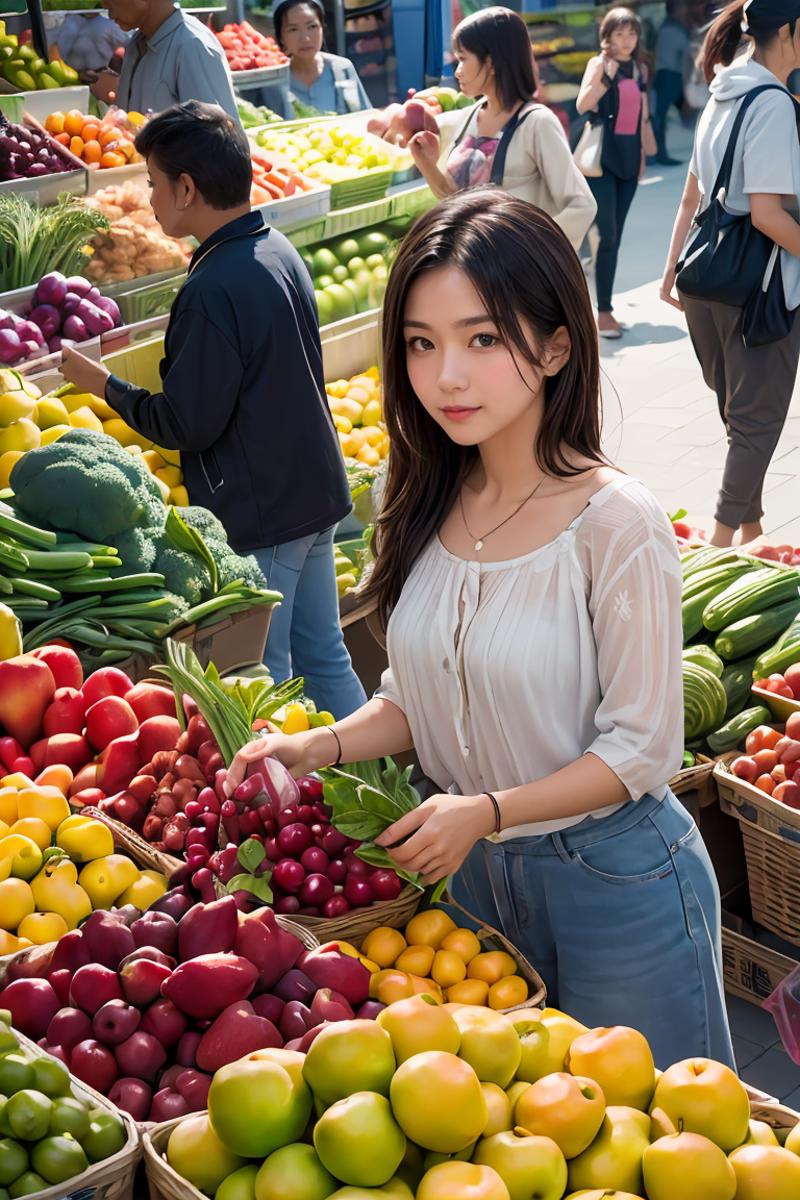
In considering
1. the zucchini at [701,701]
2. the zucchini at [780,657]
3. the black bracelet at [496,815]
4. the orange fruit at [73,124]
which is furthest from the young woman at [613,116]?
the black bracelet at [496,815]

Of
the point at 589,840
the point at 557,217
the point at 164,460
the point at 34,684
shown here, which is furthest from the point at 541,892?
the point at 557,217

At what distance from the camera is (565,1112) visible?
1486mm

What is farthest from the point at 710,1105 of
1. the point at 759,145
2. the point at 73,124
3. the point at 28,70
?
the point at 28,70

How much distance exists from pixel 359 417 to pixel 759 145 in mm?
2031

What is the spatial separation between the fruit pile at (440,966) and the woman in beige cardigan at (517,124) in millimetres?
4202

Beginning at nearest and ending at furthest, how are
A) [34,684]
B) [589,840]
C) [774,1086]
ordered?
1. [589,840]
2. [34,684]
3. [774,1086]

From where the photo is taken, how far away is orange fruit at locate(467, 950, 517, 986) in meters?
2.24

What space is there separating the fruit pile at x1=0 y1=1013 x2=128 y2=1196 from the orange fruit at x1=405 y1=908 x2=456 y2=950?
0.75 m

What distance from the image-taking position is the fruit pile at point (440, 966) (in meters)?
2.16

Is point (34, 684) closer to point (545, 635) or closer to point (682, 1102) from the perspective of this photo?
point (545, 635)

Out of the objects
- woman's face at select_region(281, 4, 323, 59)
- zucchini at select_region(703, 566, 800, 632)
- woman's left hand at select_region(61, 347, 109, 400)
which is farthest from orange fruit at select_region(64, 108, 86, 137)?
zucchini at select_region(703, 566, 800, 632)

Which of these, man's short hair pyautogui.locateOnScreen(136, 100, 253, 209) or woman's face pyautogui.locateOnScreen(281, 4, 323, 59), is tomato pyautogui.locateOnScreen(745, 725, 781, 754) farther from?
woman's face pyautogui.locateOnScreen(281, 4, 323, 59)

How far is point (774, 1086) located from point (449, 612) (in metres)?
1.89

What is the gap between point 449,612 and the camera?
2201 mm
